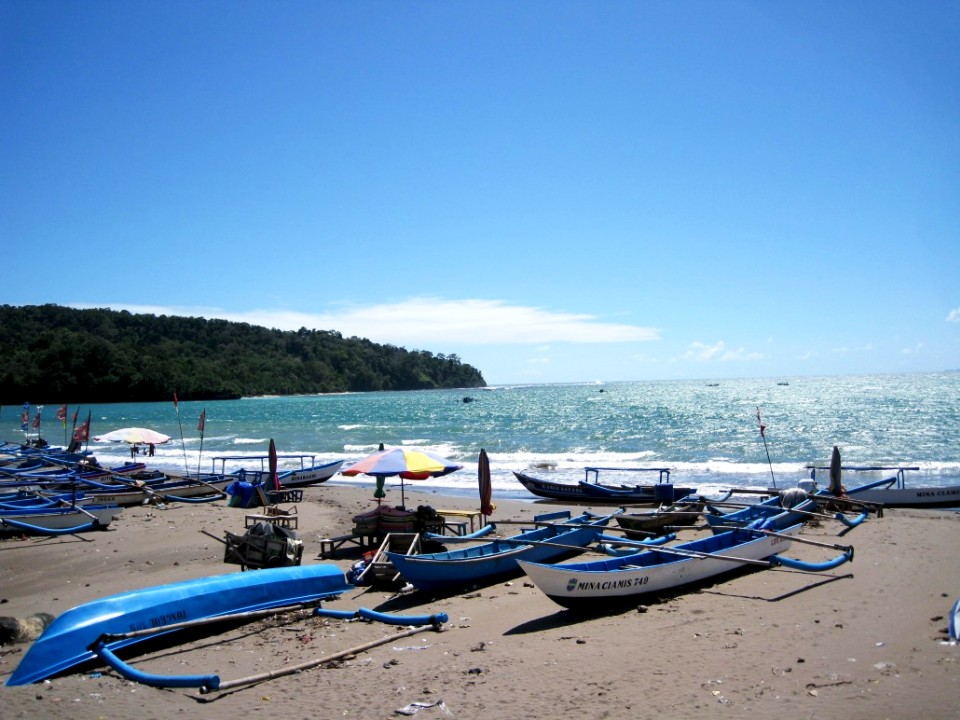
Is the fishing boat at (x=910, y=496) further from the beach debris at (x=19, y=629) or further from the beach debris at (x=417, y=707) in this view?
the beach debris at (x=19, y=629)

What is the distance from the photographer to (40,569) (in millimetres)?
14578

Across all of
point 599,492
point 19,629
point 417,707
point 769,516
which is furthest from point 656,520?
point 19,629

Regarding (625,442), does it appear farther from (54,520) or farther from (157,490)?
(54,520)

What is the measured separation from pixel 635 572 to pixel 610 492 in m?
14.0

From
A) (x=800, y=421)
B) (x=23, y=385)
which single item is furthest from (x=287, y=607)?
(x=23, y=385)

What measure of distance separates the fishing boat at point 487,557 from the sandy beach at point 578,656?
0.88 feet

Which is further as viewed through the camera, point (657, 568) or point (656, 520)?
point (656, 520)

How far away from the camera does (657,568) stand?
11047mm

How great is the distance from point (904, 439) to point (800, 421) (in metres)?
17.6

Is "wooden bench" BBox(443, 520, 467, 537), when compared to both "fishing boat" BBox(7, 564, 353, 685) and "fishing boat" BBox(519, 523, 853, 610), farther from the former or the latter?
"fishing boat" BBox(519, 523, 853, 610)

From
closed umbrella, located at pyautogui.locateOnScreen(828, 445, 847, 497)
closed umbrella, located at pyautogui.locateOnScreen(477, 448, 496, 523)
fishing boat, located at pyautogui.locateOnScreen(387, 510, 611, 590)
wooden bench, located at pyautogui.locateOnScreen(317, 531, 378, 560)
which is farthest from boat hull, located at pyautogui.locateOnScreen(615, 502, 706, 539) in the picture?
wooden bench, located at pyautogui.locateOnScreen(317, 531, 378, 560)

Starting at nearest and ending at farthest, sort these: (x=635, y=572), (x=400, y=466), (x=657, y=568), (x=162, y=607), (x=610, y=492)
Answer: (x=162, y=607) < (x=635, y=572) < (x=657, y=568) < (x=400, y=466) < (x=610, y=492)

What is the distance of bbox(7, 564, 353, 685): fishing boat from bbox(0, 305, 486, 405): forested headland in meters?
122

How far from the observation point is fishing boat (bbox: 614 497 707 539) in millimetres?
16453
